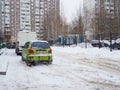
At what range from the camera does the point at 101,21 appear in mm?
61500

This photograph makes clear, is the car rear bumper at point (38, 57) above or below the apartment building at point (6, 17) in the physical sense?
below

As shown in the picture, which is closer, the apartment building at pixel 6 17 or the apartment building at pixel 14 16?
the apartment building at pixel 6 17

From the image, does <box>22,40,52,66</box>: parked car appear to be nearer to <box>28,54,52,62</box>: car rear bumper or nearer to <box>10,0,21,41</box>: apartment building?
<box>28,54,52,62</box>: car rear bumper

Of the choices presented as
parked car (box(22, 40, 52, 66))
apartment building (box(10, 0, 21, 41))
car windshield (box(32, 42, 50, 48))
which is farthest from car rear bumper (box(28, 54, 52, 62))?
apartment building (box(10, 0, 21, 41))

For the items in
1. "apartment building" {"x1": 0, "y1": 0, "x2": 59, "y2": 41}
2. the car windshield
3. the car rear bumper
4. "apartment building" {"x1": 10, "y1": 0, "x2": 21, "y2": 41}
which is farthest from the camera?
"apartment building" {"x1": 10, "y1": 0, "x2": 21, "y2": 41}

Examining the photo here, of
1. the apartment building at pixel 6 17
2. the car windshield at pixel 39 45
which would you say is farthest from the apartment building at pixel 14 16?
the car windshield at pixel 39 45

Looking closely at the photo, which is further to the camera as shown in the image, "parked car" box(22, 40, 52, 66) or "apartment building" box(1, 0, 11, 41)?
"apartment building" box(1, 0, 11, 41)

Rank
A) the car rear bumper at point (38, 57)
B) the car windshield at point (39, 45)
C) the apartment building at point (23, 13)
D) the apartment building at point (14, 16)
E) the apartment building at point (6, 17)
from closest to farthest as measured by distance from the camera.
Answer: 1. the car rear bumper at point (38, 57)
2. the car windshield at point (39, 45)
3. the apartment building at point (6, 17)
4. the apartment building at point (23, 13)
5. the apartment building at point (14, 16)

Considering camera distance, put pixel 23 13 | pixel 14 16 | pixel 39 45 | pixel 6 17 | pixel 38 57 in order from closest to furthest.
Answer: pixel 38 57, pixel 39 45, pixel 6 17, pixel 23 13, pixel 14 16

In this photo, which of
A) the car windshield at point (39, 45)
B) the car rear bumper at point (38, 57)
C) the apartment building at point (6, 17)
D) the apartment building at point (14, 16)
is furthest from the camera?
the apartment building at point (14, 16)

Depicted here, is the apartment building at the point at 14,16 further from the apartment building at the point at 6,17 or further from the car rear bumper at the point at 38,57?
the car rear bumper at the point at 38,57

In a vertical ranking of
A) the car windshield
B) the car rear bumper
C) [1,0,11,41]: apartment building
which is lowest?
the car rear bumper

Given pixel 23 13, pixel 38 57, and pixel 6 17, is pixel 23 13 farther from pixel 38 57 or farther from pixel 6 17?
pixel 38 57

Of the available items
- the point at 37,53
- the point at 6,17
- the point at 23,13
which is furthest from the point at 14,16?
the point at 37,53
